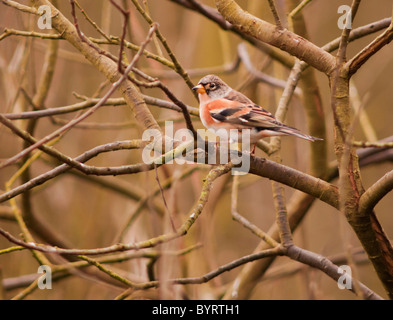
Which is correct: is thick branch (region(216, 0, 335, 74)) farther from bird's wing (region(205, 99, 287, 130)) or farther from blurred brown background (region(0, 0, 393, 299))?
blurred brown background (region(0, 0, 393, 299))

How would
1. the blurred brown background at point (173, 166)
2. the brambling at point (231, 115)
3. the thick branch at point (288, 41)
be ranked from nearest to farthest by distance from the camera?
the thick branch at point (288, 41) < the brambling at point (231, 115) < the blurred brown background at point (173, 166)

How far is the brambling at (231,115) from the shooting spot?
3487mm

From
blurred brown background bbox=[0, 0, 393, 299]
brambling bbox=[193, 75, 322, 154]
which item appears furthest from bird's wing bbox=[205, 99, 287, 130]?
blurred brown background bbox=[0, 0, 393, 299]

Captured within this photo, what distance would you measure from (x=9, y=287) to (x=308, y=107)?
10.4 ft

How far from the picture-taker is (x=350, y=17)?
255 centimetres

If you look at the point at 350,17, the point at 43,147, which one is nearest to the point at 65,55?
the point at 43,147

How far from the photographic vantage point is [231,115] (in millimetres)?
3859

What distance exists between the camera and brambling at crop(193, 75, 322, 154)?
137 inches

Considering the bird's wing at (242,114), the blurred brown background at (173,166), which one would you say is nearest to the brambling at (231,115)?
the bird's wing at (242,114)

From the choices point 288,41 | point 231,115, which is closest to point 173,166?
point 231,115

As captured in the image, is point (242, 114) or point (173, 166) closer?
point (242, 114)

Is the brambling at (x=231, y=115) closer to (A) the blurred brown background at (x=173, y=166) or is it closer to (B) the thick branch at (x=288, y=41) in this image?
(B) the thick branch at (x=288, y=41)

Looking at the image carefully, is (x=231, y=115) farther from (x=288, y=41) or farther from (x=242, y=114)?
(x=288, y=41)
